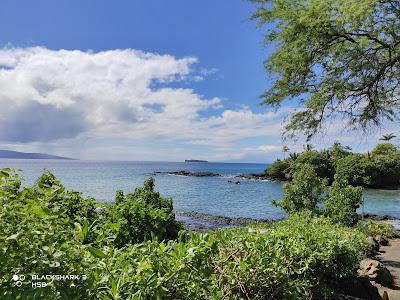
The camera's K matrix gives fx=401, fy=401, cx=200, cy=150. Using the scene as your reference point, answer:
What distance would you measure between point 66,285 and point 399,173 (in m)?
68.4

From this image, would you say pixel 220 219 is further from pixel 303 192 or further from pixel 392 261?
pixel 392 261

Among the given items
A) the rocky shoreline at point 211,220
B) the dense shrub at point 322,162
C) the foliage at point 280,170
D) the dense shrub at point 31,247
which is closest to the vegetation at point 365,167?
the dense shrub at point 322,162

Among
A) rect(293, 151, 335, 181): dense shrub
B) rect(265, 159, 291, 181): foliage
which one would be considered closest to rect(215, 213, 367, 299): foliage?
rect(293, 151, 335, 181): dense shrub

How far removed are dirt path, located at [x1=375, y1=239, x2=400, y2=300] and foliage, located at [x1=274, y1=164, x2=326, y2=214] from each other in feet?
10.5

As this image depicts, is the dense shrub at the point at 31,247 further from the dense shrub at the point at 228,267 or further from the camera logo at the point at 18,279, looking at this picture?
the dense shrub at the point at 228,267

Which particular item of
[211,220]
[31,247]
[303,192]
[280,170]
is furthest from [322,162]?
[31,247]

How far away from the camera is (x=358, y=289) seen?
27.0 feet

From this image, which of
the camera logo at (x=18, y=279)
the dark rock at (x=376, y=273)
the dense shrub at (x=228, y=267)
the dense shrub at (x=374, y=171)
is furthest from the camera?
the dense shrub at (x=374, y=171)

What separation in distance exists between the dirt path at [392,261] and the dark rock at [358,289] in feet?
4.05

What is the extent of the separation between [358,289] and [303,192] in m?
9.07

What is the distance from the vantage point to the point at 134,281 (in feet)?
9.00

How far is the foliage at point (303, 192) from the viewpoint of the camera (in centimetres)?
1705

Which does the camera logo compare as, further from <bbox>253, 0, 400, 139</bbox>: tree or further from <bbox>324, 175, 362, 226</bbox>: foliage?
<bbox>324, 175, 362, 226</bbox>: foliage

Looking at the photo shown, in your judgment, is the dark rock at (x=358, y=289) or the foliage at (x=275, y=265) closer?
the foliage at (x=275, y=265)
